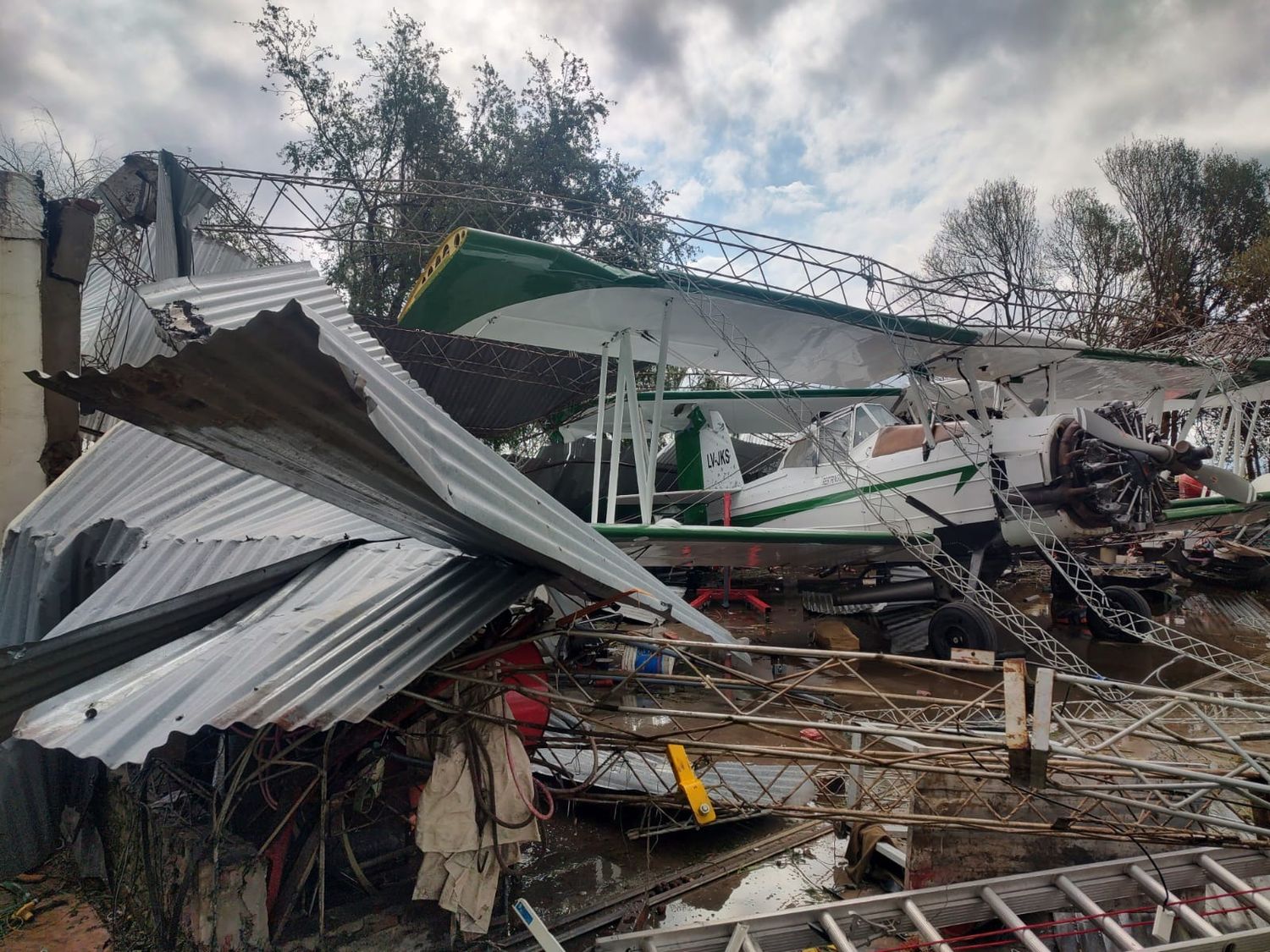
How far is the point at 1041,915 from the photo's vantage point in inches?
131

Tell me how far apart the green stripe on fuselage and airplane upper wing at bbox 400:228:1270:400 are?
4.74 ft

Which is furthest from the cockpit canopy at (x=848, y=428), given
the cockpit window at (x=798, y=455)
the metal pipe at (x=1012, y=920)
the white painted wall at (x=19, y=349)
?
the white painted wall at (x=19, y=349)

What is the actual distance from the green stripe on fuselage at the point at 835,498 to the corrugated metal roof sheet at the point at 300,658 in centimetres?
644

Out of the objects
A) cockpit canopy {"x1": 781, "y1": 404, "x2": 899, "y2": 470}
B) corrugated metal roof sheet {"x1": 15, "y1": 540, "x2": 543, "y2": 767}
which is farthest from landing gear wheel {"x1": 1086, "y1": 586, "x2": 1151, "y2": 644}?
corrugated metal roof sheet {"x1": 15, "y1": 540, "x2": 543, "y2": 767}

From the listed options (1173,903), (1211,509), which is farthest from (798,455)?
(1173,903)

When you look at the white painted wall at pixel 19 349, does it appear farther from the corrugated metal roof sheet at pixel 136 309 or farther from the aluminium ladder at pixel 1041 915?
the aluminium ladder at pixel 1041 915

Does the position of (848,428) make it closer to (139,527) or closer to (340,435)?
(139,527)

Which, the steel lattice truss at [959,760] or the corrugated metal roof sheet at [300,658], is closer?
the corrugated metal roof sheet at [300,658]

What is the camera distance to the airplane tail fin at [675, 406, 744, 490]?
12570 mm

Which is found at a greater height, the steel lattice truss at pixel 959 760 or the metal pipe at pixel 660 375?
the metal pipe at pixel 660 375

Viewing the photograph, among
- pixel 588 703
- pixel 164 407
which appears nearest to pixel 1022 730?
pixel 588 703

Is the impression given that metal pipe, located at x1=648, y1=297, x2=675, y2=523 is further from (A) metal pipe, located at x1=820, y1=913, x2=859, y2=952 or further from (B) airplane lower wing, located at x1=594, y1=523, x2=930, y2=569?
(A) metal pipe, located at x1=820, y1=913, x2=859, y2=952

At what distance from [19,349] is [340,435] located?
5623 mm

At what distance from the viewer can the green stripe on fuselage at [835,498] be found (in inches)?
339
